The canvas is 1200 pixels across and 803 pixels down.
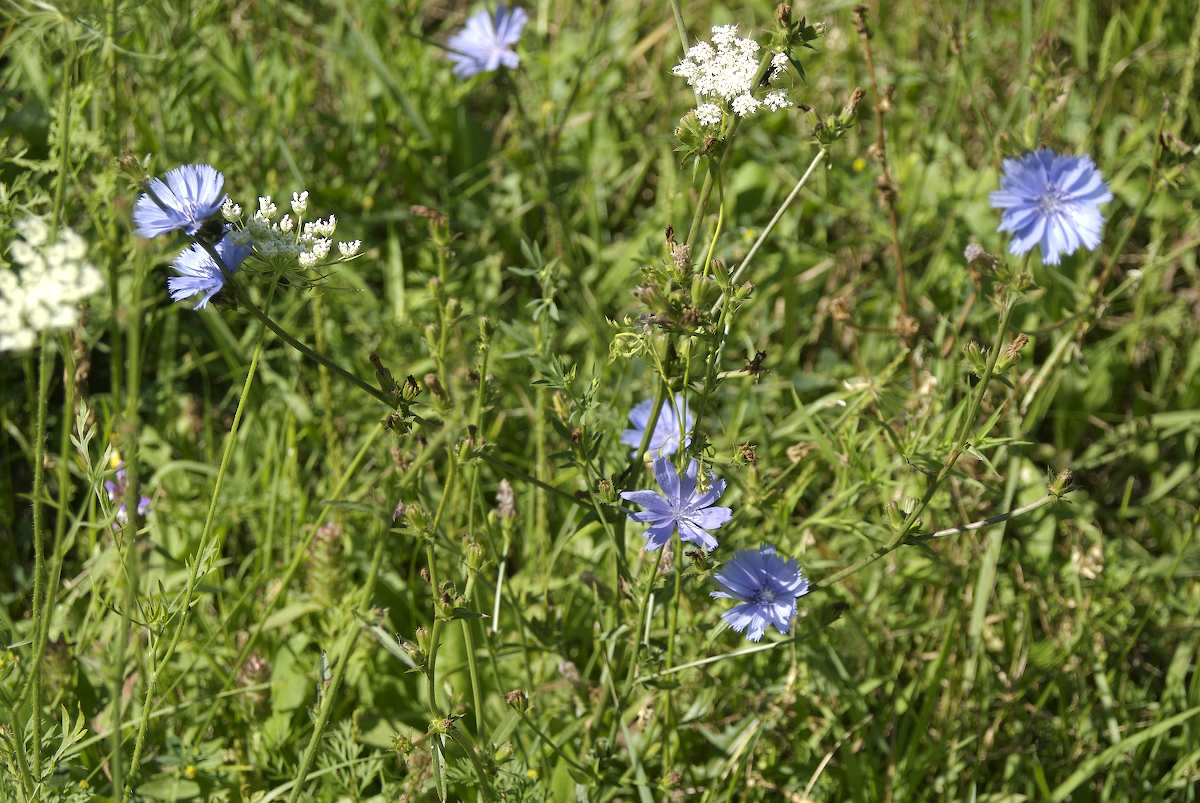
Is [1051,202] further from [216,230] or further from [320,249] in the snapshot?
[216,230]

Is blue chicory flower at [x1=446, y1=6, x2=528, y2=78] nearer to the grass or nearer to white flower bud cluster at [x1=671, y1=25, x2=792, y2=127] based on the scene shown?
the grass

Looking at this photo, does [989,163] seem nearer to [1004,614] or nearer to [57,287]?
[1004,614]

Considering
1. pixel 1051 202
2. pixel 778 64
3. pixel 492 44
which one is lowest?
pixel 778 64

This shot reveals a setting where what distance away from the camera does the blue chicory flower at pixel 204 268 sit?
5.31ft

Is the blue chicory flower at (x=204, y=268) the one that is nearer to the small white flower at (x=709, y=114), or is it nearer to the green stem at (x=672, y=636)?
the small white flower at (x=709, y=114)

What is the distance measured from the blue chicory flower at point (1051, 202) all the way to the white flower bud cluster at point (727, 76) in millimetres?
581

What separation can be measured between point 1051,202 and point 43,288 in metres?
1.71

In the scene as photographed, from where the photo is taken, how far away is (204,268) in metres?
1.72

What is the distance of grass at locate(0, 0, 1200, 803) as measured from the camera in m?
2.00

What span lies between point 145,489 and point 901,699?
1908 mm

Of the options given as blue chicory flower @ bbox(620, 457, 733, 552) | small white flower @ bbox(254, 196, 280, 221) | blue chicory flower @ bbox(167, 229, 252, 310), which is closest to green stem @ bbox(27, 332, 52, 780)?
blue chicory flower @ bbox(167, 229, 252, 310)

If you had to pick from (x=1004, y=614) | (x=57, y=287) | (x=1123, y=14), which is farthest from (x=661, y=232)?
(x=57, y=287)

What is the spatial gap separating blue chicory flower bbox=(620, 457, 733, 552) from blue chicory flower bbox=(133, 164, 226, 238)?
761 mm

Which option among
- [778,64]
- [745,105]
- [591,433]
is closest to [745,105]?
[745,105]
